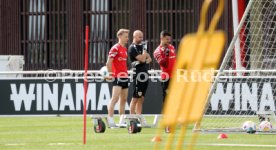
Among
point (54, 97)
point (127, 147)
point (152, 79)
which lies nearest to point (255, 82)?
point (152, 79)

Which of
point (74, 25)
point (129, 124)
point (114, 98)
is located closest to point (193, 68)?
point (129, 124)

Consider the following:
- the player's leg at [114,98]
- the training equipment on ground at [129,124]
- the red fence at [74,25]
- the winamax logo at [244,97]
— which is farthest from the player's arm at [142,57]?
the red fence at [74,25]

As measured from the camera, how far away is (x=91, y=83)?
26672 millimetres

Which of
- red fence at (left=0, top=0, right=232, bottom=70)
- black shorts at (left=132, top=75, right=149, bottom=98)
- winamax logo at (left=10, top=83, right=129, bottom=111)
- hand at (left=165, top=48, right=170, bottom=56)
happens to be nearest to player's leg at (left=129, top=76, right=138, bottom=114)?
black shorts at (left=132, top=75, right=149, bottom=98)

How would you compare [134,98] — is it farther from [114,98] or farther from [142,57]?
[142,57]

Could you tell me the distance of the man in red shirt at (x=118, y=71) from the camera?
19812mm

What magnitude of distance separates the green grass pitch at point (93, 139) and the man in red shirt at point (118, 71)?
0.51 meters

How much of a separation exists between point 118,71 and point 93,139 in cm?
366

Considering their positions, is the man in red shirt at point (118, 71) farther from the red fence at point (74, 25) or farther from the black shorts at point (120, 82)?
the red fence at point (74, 25)

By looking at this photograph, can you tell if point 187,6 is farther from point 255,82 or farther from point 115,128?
point 115,128

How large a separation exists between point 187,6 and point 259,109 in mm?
16005

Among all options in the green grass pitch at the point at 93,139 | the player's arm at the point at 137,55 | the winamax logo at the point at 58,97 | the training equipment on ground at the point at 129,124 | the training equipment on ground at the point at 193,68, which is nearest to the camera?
the training equipment on ground at the point at 193,68

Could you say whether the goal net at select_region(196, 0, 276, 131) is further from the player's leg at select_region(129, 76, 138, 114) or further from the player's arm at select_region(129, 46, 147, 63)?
the player's arm at select_region(129, 46, 147, 63)

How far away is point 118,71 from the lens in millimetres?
20031
